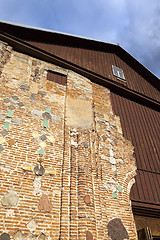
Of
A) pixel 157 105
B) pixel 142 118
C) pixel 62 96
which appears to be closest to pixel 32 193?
pixel 62 96

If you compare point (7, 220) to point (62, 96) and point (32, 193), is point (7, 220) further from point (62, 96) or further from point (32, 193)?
point (62, 96)

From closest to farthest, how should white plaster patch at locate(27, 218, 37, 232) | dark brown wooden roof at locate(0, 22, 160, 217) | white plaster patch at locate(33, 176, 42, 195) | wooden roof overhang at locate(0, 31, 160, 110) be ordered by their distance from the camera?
white plaster patch at locate(27, 218, 37, 232), white plaster patch at locate(33, 176, 42, 195), dark brown wooden roof at locate(0, 22, 160, 217), wooden roof overhang at locate(0, 31, 160, 110)

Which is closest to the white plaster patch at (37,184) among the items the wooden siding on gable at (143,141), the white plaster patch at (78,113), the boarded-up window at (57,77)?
the white plaster patch at (78,113)

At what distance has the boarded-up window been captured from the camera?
706 cm

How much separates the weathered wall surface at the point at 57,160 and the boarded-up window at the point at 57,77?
0.17 m

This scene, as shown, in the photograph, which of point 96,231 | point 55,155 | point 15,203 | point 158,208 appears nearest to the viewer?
point 15,203

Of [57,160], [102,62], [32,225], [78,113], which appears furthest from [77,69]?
[32,225]

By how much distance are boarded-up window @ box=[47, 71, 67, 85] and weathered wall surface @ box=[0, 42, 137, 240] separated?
0.17 meters

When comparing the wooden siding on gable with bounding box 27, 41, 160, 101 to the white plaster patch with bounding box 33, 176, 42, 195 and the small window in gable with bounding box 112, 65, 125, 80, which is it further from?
the white plaster patch with bounding box 33, 176, 42, 195

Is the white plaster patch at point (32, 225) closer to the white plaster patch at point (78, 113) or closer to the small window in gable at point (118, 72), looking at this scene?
the white plaster patch at point (78, 113)

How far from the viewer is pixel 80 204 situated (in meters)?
4.59

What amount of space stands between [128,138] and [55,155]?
10.3ft

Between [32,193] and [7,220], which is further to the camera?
[32,193]

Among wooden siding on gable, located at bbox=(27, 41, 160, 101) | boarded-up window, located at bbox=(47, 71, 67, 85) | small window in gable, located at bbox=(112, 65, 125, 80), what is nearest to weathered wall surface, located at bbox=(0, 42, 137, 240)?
boarded-up window, located at bbox=(47, 71, 67, 85)
